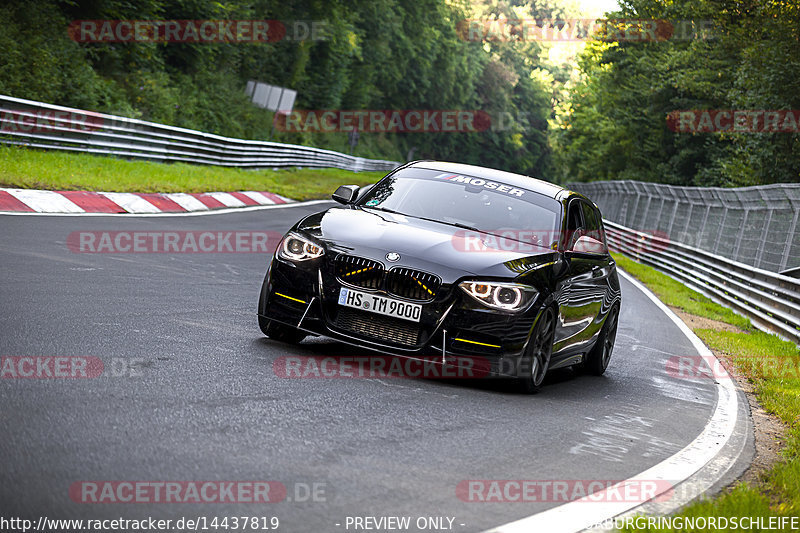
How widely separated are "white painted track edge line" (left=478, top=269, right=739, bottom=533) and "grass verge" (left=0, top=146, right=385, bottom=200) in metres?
10.5

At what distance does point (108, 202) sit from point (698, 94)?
116 feet

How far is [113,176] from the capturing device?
63.8 ft

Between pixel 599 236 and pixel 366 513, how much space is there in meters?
5.98

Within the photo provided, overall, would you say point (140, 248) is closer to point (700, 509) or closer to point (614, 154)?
point (700, 509)

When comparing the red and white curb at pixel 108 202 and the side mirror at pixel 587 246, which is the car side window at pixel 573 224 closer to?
the side mirror at pixel 587 246

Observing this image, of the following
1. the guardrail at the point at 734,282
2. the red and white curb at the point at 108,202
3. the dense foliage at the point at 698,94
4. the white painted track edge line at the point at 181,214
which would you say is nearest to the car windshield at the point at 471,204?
the white painted track edge line at the point at 181,214

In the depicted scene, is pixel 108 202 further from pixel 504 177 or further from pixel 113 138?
pixel 504 177

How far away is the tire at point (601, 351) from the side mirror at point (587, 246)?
1185mm

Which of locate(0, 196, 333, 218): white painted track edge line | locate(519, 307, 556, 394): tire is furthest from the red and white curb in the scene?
locate(519, 307, 556, 394): tire

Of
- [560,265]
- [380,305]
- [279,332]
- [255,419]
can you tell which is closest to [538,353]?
[560,265]

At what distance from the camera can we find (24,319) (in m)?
7.03

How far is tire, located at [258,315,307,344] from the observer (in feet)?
25.1

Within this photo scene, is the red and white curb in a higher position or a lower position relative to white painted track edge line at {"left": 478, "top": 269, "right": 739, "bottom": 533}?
lower

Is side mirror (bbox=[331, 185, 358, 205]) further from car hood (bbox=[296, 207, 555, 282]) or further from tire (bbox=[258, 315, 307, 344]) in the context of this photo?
tire (bbox=[258, 315, 307, 344])
